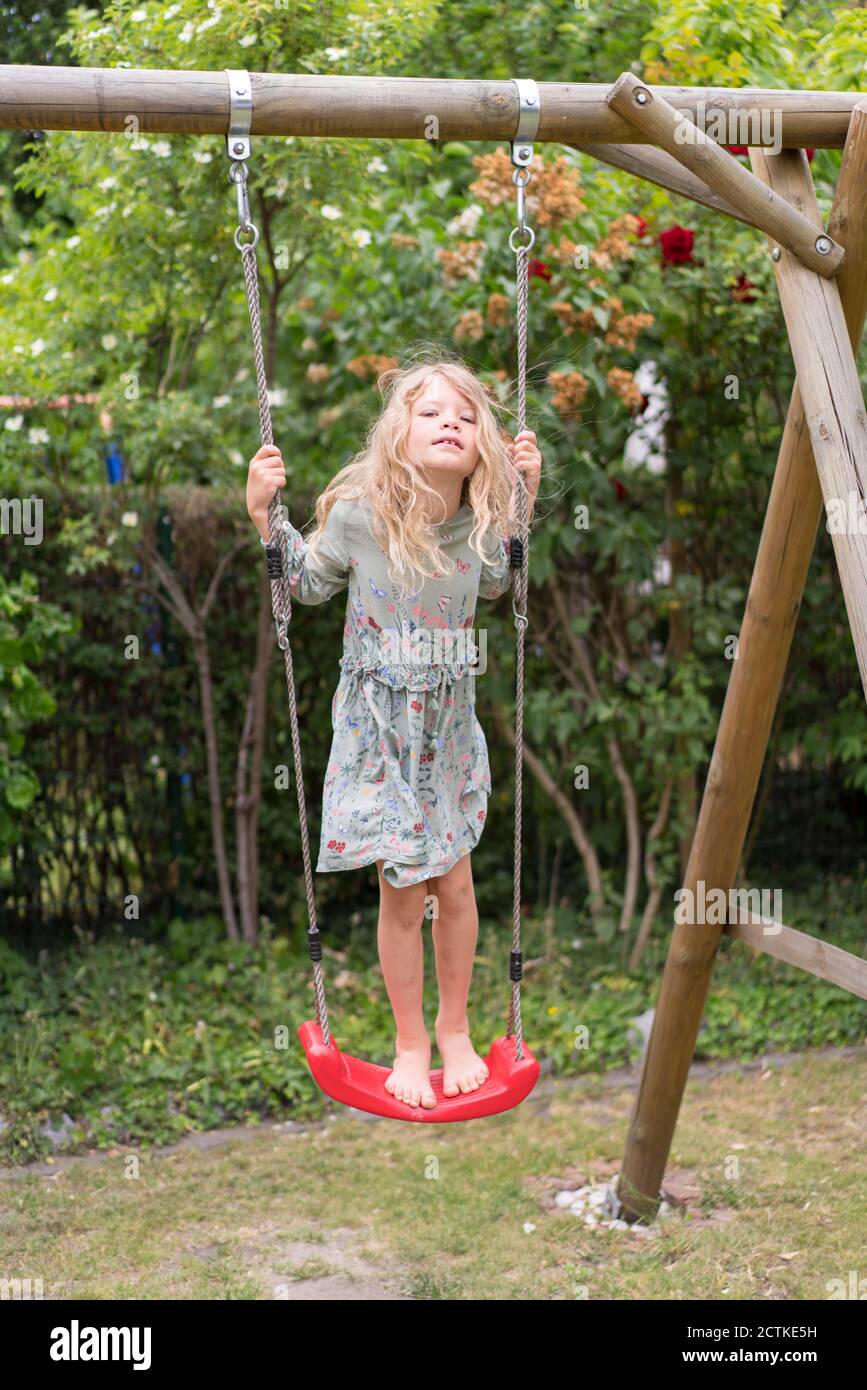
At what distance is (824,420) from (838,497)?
0.58 feet

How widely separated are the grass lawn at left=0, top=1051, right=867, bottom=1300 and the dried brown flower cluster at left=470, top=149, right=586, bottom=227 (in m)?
3.01

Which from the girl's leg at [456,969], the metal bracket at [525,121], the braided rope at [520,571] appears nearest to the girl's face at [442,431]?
the braided rope at [520,571]

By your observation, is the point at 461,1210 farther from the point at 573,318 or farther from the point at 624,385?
the point at 573,318

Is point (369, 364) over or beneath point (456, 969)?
over

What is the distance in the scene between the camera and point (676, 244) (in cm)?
505

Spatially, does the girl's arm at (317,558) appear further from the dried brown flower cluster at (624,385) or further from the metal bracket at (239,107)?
the dried brown flower cluster at (624,385)

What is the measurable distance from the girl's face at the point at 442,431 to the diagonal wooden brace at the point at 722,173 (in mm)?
686

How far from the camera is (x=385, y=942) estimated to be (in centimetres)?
333

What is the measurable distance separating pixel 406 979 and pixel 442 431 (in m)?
1.26

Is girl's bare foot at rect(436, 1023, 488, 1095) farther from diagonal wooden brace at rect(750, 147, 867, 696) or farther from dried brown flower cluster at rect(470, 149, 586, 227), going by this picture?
dried brown flower cluster at rect(470, 149, 586, 227)

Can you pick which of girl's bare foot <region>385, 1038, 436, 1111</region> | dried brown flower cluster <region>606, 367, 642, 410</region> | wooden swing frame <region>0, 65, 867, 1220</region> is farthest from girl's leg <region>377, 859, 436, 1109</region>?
dried brown flower cluster <region>606, 367, 642, 410</region>

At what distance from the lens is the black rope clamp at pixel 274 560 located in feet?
10.2

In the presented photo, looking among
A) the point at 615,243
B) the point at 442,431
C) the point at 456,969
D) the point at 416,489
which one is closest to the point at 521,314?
the point at 442,431
